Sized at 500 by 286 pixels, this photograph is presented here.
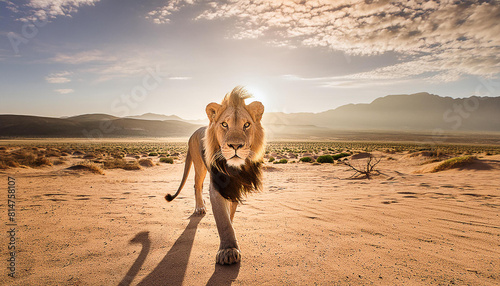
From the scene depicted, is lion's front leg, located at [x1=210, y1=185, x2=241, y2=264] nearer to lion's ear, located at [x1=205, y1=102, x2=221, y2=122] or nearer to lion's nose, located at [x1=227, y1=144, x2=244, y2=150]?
lion's nose, located at [x1=227, y1=144, x2=244, y2=150]

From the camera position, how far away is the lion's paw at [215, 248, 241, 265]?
2.64 m

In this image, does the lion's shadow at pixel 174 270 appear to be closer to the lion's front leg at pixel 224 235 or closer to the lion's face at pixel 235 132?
the lion's front leg at pixel 224 235

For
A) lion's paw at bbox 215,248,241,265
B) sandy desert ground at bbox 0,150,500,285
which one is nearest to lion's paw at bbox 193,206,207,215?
sandy desert ground at bbox 0,150,500,285

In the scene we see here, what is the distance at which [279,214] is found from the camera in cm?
467

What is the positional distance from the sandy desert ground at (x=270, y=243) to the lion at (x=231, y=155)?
0.38 meters

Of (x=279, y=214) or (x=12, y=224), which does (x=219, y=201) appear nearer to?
(x=279, y=214)

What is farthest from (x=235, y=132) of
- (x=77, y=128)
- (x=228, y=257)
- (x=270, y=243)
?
(x=77, y=128)

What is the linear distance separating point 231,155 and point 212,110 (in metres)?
0.82

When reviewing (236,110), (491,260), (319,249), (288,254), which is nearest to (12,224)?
(236,110)

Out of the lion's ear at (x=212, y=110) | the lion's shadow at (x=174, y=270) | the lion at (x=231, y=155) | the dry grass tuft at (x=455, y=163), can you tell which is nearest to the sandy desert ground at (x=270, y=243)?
the lion's shadow at (x=174, y=270)

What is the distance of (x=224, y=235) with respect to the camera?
110 inches

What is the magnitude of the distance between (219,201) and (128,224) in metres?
2.15

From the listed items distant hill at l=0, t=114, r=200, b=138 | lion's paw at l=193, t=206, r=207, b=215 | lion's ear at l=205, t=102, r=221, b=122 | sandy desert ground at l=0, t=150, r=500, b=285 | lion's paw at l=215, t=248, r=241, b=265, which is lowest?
lion's paw at l=193, t=206, r=207, b=215

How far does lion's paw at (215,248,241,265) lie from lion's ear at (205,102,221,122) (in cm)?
172
